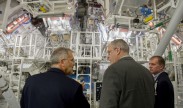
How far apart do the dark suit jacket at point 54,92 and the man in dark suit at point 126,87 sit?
0.28m

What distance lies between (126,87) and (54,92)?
2.50 ft

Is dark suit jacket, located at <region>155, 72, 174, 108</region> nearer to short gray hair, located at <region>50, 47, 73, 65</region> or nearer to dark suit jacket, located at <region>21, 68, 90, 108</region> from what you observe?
dark suit jacket, located at <region>21, 68, 90, 108</region>

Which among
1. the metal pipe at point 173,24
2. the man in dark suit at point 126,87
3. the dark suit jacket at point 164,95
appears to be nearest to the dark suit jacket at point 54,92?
the man in dark suit at point 126,87

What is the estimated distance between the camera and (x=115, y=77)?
2.05m

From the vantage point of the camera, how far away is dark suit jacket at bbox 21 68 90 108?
6.69 feet

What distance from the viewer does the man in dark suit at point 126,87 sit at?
2.01 meters

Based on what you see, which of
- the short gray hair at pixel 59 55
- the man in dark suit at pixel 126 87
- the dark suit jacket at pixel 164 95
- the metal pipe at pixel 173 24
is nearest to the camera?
the man in dark suit at pixel 126 87

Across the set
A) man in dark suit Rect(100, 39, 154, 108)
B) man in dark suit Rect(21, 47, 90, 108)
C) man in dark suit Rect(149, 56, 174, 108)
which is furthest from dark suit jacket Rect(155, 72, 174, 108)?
man in dark suit Rect(21, 47, 90, 108)

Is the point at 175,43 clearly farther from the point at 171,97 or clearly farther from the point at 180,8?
the point at 171,97

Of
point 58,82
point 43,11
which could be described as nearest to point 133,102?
point 58,82

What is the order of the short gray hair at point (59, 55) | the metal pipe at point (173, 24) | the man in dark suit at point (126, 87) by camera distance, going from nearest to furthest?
the man in dark suit at point (126, 87), the short gray hair at point (59, 55), the metal pipe at point (173, 24)

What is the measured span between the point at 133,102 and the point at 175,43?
10384mm

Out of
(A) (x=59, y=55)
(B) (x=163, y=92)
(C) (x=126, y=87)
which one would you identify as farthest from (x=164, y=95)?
(A) (x=59, y=55)

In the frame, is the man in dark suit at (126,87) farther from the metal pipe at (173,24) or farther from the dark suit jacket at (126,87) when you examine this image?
the metal pipe at (173,24)
